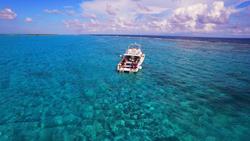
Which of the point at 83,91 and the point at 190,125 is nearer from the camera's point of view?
the point at 190,125

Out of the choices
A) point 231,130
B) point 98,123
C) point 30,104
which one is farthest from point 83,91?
point 231,130

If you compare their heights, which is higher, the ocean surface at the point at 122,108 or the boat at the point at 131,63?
the boat at the point at 131,63

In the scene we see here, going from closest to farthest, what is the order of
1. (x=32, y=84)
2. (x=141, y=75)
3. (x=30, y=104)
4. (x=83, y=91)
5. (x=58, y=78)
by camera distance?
(x=30, y=104), (x=83, y=91), (x=32, y=84), (x=58, y=78), (x=141, y=75)

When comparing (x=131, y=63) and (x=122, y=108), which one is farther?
(x=131, y=63)

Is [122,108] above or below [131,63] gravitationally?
below

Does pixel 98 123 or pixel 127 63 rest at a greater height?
pixel 127 63

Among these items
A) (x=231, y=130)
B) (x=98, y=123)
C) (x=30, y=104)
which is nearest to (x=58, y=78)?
(x=30, y=104)

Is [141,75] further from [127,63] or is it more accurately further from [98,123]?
[98,123]

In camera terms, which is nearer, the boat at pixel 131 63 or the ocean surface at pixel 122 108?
the ocean surface at pixel 122 108

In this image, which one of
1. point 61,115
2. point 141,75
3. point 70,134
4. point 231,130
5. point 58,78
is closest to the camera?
point 70,134

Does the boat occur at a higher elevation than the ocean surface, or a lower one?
higher

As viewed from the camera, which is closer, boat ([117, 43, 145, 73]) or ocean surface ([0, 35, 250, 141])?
ocean surface ([0, 35, 250, 141])
